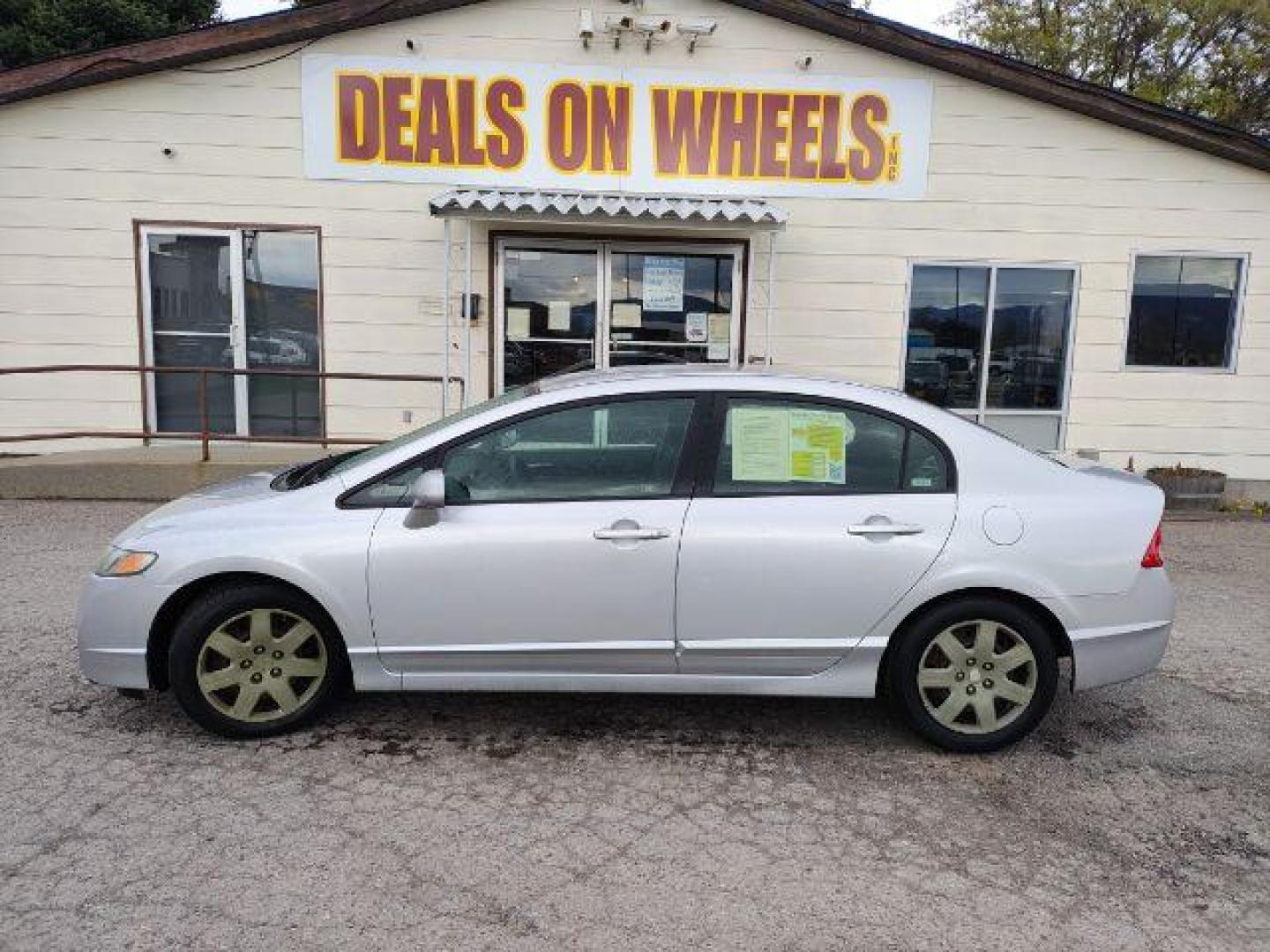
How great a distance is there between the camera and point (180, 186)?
8812 millimetres

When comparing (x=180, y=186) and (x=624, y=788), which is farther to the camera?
(x=180, y=186)

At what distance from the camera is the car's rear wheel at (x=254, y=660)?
3638 mm

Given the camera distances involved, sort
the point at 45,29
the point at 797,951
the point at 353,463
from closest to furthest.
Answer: the point at 797,951, the point at 353,463, the point at 45,29

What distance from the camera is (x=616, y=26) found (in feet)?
28.2

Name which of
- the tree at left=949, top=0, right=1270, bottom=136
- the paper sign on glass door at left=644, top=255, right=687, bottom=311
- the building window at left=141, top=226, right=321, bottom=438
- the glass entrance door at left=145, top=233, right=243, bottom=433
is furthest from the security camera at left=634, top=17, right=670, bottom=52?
the tree at left=949, top=0, right=1270, bottom=136

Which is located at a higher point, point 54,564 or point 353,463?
point 353,463

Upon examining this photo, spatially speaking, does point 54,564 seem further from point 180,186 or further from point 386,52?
point 386,52

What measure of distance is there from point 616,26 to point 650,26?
1.02 feet

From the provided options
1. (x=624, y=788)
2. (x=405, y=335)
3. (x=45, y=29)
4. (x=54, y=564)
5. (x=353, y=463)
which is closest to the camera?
(x=624, y=788)

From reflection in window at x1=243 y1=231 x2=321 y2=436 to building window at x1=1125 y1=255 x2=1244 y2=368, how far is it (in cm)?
791

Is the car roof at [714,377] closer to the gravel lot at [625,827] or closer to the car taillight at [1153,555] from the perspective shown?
the car taillight at [1153,555]

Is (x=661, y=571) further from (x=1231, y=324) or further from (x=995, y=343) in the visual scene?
(x=1231, y=324)

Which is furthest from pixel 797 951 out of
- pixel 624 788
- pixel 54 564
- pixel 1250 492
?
pixel 1250 492

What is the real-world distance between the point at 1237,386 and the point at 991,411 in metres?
2.42
